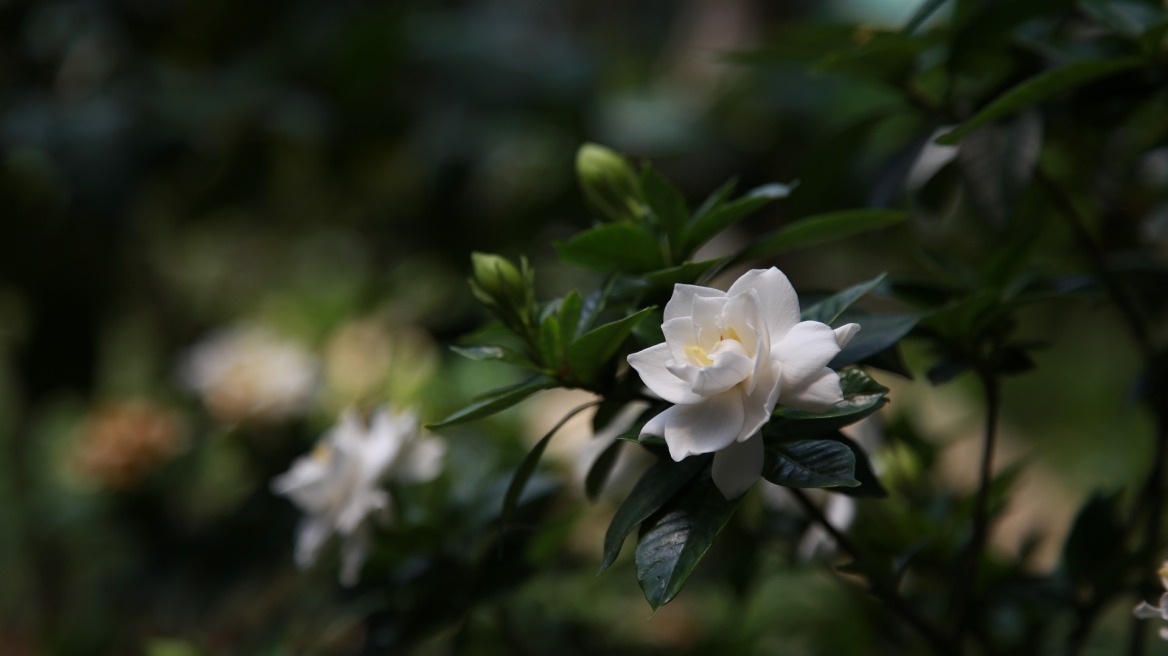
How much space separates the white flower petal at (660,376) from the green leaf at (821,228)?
0.36ft

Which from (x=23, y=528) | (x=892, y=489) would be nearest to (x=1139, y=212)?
(x=892, y=489)

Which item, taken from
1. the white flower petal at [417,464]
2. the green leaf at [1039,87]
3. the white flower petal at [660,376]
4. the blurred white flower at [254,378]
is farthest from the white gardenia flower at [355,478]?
the blurred white flower at [254,378]

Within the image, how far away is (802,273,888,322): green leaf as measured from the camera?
0.41m

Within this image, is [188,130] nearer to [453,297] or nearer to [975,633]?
[453,297]

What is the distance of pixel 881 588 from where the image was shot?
48 cm

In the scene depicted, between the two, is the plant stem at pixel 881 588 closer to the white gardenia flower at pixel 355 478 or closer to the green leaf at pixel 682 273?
the green leaf at pixel 682 273

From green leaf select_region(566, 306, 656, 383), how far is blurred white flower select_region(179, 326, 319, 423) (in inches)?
32.1

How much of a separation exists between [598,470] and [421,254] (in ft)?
3.50

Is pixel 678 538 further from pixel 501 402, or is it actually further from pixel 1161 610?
pixel 1161 610

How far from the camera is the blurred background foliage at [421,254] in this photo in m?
0.63

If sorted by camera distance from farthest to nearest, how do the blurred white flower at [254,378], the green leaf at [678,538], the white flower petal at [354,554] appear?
the blurred white flower at [254,378] < the white flower petal at [354,554] < the green leaf at [678,538]

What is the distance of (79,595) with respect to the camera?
5.15ft

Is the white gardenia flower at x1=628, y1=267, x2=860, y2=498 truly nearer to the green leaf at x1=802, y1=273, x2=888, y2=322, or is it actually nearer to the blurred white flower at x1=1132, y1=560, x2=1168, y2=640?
the green leaf at x1=802, y1=273, x2=888, y2=322

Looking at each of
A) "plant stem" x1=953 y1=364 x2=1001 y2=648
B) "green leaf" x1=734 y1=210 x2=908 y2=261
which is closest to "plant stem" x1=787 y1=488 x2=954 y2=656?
"plant stem" x1=953 y1=364 x2=1001 y2=648
